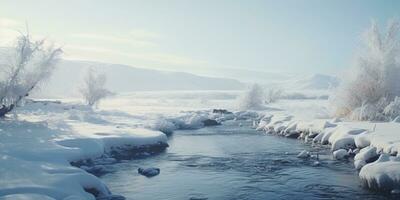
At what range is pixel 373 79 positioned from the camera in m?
43.8

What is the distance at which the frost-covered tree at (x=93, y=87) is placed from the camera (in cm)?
7931

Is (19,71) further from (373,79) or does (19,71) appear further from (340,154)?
(373,79)

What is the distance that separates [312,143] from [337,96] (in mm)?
13280

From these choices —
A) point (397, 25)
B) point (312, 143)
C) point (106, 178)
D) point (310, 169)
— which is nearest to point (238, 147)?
point (312, 143)

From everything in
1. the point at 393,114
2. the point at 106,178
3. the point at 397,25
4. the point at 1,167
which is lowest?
the point at 106,178

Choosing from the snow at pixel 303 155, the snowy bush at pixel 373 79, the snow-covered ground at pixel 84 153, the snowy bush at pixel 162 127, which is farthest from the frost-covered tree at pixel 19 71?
the snowy bush at pixel 373 79

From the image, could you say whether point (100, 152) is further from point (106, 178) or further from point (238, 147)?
point (238, 147)

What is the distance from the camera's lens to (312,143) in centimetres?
3603

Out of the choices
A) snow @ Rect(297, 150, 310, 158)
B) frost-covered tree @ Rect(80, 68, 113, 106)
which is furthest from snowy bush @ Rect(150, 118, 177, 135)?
frost-covered tree @ Rect(80, 68, 113, 106)

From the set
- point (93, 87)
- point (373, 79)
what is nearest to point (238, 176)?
point (373, 79)

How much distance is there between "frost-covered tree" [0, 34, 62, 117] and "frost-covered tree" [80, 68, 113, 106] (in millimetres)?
40876

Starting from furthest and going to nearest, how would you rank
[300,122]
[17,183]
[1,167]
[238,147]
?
[300,122], [238,147], [1,167], [17,183]

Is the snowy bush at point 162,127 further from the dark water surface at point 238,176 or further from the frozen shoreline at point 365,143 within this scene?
the dark water surface at point 238,176

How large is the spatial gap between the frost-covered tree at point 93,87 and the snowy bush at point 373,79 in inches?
1873
